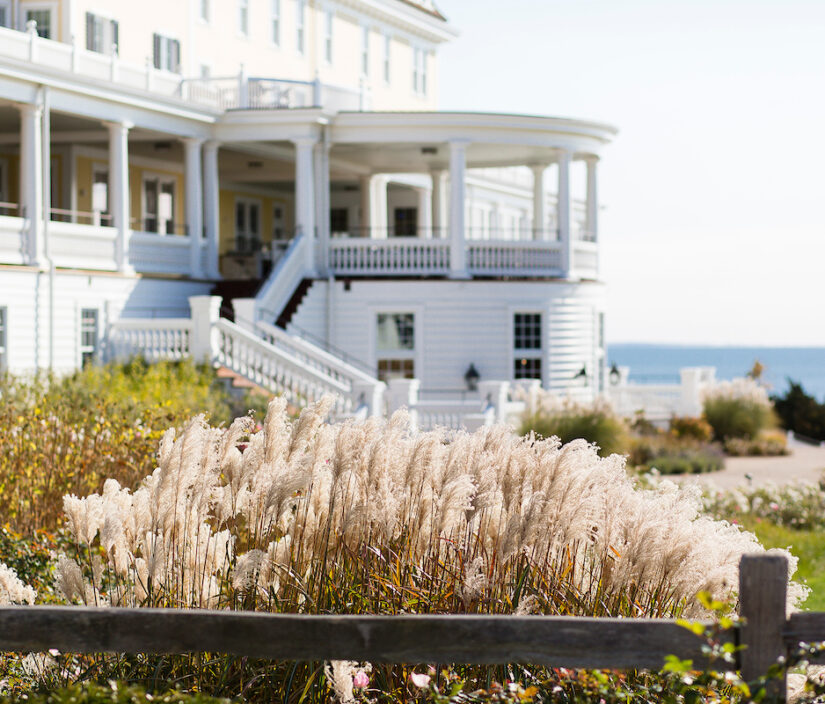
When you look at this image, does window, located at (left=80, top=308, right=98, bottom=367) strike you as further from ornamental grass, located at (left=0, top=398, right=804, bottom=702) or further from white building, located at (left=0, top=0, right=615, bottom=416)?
ornamental grass, located at (left=0, top=398, right=804, bottom=702)

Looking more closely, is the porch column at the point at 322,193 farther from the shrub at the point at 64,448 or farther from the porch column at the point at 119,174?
the shrub at the point at 64,448

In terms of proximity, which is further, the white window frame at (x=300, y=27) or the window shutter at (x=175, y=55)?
the white window frame at (x=300, y=27)

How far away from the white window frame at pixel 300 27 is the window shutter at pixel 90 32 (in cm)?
941

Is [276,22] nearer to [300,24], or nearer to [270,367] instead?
[300,24]

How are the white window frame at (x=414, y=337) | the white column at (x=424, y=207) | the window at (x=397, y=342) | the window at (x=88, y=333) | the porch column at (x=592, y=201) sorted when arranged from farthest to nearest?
the white column at (x=424, y=207), the porch column at (x=592, y=201), the window at (x=397, y=342), the white window frame at (x=414, y=337), the window at (x=88, y=333)

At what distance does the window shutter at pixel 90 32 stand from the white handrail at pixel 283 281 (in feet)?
21.9

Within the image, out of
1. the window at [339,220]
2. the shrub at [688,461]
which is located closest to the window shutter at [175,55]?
the window at [339,220]

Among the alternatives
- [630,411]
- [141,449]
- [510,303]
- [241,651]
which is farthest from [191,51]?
[241,651]

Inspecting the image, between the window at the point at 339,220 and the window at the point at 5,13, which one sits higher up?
the window at the point at 5,13

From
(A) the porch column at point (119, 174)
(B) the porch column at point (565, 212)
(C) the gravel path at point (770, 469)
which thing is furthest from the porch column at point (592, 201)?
(A) the porch column at point (119, 174)

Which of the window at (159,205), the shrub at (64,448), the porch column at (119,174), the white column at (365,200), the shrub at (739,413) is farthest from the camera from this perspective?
the white column at (365,200)

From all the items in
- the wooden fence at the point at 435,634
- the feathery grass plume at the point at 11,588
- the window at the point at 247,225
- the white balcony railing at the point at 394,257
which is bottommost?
the feathery grass plume at the point at 11,588

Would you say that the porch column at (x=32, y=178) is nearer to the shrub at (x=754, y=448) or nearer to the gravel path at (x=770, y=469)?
the gravel path at (x=770, y=469)

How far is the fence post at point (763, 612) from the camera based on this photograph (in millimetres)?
4387
